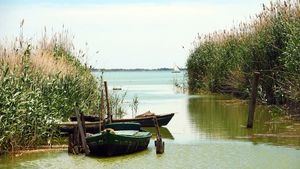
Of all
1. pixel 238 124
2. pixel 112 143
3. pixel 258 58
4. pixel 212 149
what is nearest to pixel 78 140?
pixel 112 143

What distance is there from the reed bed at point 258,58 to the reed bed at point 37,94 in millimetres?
7033

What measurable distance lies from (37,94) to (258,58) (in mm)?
13374

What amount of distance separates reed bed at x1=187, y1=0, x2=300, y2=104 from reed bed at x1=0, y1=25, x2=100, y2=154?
23.1ft

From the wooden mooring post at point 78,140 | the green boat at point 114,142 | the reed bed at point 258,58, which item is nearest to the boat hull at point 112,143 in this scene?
the green boat at point 114,142

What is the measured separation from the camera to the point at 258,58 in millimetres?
27172

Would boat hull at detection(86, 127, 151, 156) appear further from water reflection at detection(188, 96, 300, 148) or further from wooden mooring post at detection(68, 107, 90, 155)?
water reflection at detection(188, 96, 300, 148)

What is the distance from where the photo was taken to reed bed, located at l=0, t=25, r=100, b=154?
49.7 feet

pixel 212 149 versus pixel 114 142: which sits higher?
pixel 114 142

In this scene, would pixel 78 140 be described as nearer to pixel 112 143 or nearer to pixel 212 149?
pixel 112 143

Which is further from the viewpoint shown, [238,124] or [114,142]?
[238,124]

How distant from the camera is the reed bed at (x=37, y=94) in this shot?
1514 cm

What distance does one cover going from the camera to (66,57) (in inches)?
947

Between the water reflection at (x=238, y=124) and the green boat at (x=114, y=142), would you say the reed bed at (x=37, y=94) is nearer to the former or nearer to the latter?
the green boat at (x=114, y=142)

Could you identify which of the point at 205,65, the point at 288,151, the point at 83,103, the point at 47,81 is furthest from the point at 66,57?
the point at 205,65
